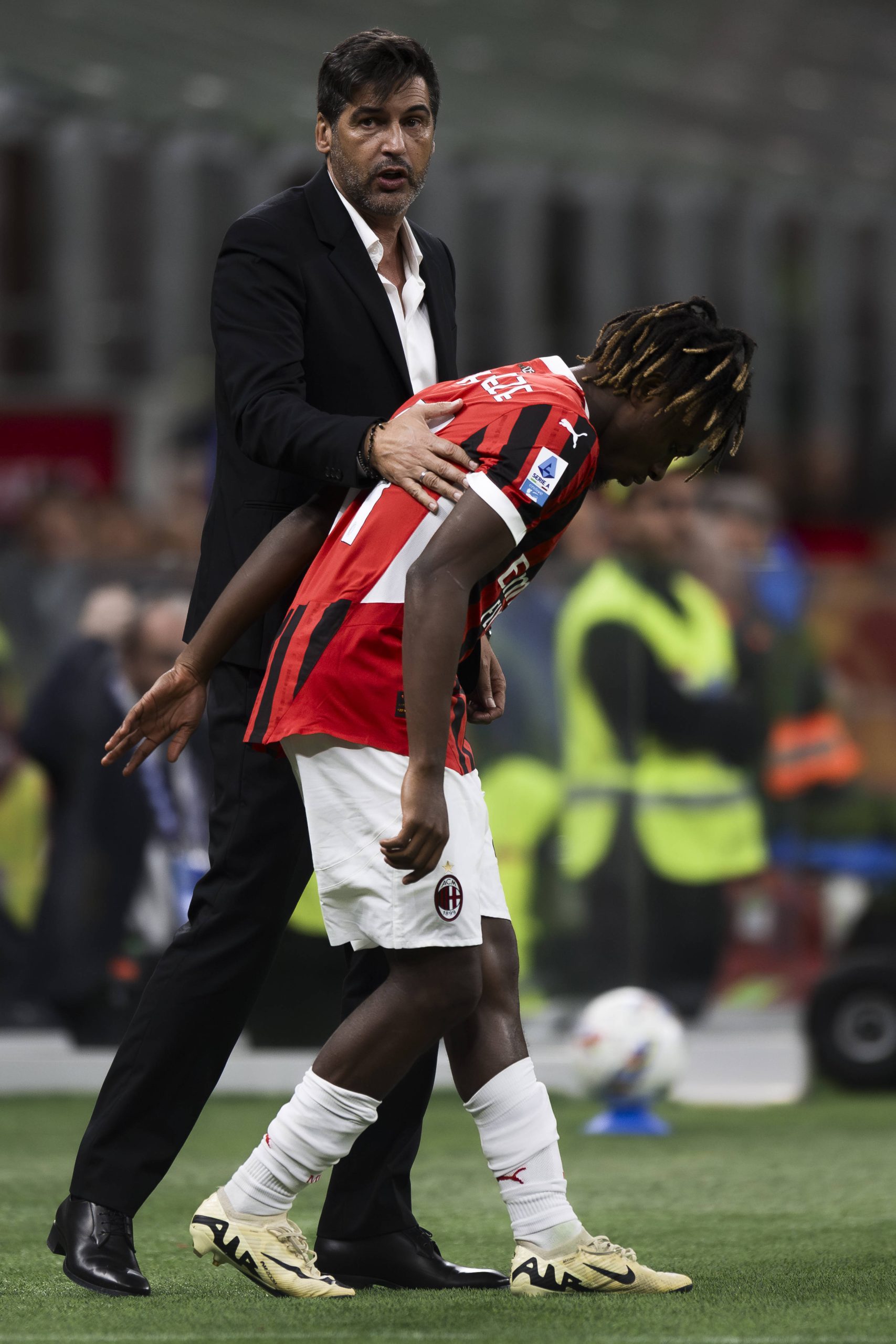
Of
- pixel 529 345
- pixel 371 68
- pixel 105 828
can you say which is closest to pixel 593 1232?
pixel 371 68

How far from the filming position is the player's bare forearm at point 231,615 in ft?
11.3

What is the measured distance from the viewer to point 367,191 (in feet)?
11.6

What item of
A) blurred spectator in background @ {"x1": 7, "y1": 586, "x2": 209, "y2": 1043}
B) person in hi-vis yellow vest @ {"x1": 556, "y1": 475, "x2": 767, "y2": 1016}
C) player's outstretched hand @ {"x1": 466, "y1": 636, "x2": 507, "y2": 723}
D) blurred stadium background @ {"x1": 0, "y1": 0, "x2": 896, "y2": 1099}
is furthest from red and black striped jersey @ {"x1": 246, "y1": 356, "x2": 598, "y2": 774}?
person in hi-vis yellow vest @ {"x1": 556, "y1": 475, "x2": 767, "y2": 1016}

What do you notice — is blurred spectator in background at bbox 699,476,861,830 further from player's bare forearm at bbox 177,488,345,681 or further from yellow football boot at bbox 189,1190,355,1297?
yellow football boot at bbox 189,1190,355,1297

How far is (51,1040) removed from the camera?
23.2 feet

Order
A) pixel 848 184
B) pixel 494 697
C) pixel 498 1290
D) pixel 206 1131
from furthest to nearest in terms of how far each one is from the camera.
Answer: pixel 848 184 < pixel 206 1131 < pixel 494 697 < pixel 498 1290

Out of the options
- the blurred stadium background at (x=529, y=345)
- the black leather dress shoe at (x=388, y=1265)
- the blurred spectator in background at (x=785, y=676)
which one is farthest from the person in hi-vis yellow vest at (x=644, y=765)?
the black leather dress shoe at (x=388, y=1265)

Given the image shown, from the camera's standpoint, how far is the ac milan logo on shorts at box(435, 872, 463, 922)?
3154 mm

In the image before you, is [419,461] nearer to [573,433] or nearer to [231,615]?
[573,433]

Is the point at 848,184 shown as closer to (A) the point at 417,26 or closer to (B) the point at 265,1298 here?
(A) the point at 417,26

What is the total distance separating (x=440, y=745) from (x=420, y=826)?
0.40 ft

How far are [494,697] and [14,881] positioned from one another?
397 centimetres

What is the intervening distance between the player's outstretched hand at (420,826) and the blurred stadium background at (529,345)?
3.76 m

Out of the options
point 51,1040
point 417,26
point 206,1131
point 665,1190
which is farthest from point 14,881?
point 417,26
